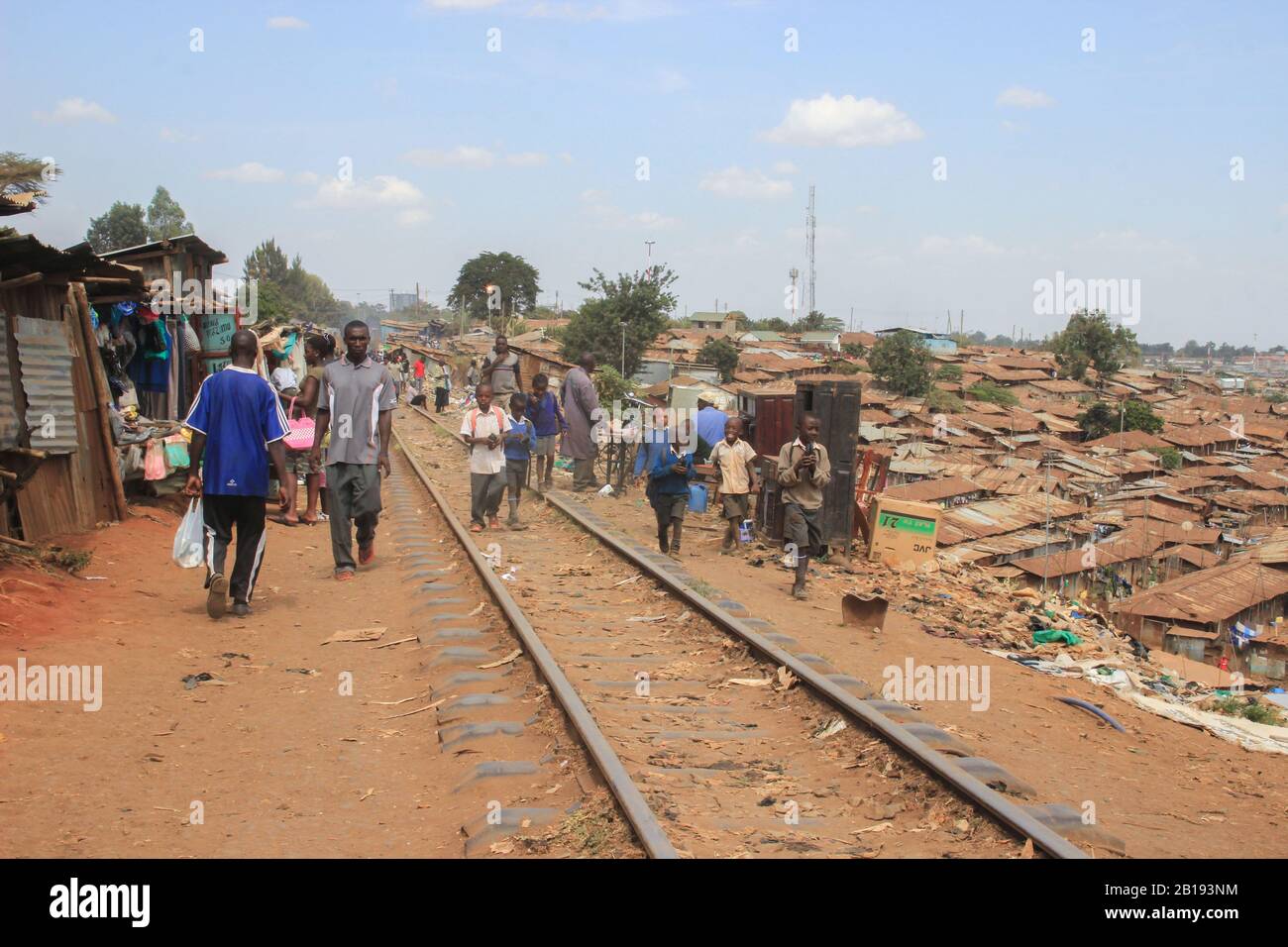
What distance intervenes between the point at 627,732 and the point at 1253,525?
41048mm

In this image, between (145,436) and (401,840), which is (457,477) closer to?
(145,436)

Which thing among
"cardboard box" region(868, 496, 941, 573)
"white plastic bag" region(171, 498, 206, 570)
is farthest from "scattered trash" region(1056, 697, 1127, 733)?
"white plastic bag" region(171, 498, 206, 570)

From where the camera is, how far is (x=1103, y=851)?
15.4 ft

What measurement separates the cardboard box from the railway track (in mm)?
4330

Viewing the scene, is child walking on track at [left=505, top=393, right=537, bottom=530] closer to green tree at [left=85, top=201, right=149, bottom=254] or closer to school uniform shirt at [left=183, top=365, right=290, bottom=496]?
school uniform shirt at [left=183, top=365, right=290, bottom=496]

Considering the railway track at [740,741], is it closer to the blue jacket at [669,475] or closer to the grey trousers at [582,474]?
the blue jacket at [669,475]

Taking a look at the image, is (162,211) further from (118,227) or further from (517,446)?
(517,446)

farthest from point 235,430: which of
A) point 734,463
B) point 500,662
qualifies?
point 734,463

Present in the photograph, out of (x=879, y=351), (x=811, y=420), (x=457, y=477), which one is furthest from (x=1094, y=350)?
(x=811, y=420)

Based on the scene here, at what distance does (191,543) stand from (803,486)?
5355 millimetres

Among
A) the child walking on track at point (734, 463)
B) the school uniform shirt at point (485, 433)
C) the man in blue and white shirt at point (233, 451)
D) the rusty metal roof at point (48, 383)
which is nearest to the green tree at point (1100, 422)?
the child walking on track at point (734, 463)

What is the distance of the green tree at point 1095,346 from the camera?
80250mm

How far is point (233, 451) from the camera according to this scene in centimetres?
786

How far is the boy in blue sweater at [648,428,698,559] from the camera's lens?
38.1ft
